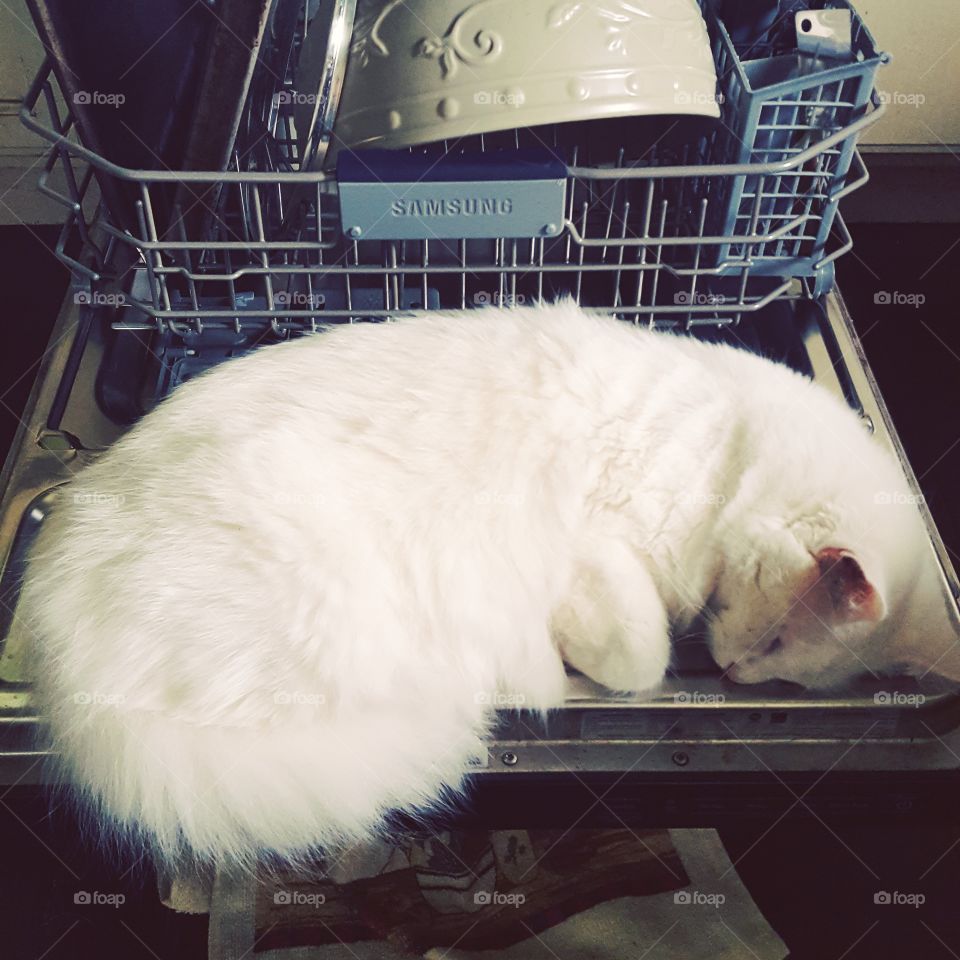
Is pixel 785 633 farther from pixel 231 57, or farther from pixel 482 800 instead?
pixel 231 57

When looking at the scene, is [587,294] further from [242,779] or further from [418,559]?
[242,779]

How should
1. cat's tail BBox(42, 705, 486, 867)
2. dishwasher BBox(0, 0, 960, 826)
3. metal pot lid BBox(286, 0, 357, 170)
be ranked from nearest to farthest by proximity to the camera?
cat's tail BBox(42, 705, 486, 867) → dishwasher BBox(0, 0, 960, 826) → metal pot lid BBox(286, 0, 357, 170)

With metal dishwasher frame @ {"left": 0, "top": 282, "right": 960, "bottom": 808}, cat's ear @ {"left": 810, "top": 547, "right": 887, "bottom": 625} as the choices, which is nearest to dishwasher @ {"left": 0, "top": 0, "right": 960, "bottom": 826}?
metal dishwasher frame @ {"left": 0, "top": 282, "right": 960, "bottom": 808}

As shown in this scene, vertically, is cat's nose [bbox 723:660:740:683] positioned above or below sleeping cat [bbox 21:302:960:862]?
below

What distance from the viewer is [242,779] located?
88cm

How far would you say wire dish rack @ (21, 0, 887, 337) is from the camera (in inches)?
40.6

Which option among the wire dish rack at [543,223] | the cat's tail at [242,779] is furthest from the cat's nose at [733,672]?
the wire dish rack at [543,223]

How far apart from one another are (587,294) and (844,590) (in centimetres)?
59

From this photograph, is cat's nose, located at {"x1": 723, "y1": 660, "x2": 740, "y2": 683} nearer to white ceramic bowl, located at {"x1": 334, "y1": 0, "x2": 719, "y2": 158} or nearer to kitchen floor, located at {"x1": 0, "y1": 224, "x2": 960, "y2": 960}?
kitchen floor, located at {"x1": 0, "y1": 224, "x2": 960, "y2": 960}

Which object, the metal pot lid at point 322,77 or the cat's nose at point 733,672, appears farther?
→ the metal pot lid at point 322,77

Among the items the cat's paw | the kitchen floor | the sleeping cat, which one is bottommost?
the kitchen floor

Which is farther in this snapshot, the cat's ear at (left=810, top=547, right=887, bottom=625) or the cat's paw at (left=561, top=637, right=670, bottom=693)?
the cat's paw at (left=561, top=637, right=670, bottom=693)

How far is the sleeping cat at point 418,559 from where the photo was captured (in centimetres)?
89

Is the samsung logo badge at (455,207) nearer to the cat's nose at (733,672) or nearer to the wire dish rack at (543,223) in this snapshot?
the wire dish rack at (543,223)
